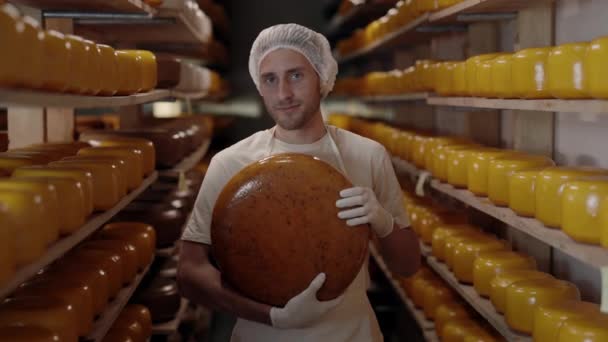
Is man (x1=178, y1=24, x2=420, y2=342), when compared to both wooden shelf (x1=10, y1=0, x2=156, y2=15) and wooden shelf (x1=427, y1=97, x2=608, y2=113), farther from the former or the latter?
wooden shelf (x1=10, y1=0, x2=156, y2=15)

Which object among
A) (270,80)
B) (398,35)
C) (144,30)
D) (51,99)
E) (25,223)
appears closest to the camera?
(25,223)

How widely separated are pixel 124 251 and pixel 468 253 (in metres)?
1.38

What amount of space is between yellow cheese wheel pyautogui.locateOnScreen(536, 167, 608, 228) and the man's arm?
34.6 inches

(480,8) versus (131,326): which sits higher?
(480,8)

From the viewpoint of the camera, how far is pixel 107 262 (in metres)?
2.98

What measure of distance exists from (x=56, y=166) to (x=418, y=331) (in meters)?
2.99

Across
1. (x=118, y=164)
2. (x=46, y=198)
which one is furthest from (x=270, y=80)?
(x=118, y=164)

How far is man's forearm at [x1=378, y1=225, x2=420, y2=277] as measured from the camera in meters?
Answer: 2.42

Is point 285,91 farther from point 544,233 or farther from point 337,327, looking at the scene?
point 544,233

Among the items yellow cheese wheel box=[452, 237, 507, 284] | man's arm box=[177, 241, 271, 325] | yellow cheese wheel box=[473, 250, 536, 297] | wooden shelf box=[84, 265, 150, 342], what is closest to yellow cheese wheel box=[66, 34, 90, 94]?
man's arm box=[177, 241, 271, 325]

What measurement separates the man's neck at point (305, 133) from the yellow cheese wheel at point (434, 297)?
5.24 ft

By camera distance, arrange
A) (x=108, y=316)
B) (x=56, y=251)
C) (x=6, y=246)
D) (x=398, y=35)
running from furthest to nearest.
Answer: (x=398, y=35) < (x=108, y=316) < (x=56, y=251) < (x=6, y=246)

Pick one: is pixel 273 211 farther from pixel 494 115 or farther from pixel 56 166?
pixel 494 115

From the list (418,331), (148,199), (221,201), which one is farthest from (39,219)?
(418,331)
